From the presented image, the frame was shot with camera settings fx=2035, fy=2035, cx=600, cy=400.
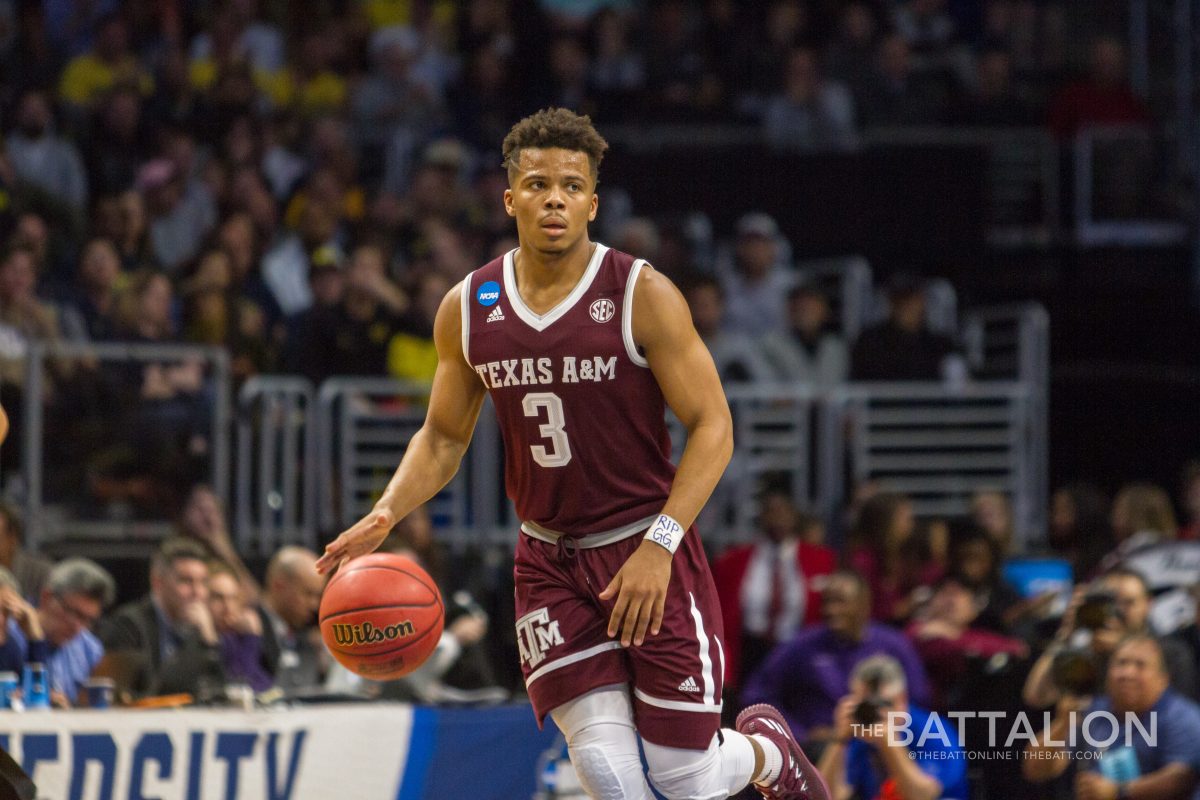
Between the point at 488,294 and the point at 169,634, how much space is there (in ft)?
13.5

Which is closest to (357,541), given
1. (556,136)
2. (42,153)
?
A: (556,136)

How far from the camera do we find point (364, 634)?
642 centimetres

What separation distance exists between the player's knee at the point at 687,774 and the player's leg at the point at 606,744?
6cm

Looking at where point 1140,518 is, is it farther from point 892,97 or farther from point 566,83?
point 566,83

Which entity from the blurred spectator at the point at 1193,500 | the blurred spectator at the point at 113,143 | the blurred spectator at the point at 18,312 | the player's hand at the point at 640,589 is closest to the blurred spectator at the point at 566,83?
the blurred spectator at the point at 113,143

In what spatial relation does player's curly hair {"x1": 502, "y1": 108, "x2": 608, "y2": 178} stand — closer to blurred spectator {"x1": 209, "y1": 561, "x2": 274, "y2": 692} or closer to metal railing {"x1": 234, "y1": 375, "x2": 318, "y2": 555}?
blurred spectator {"x1": 209, "y1": 561, "x2": 274, "y2": 692}

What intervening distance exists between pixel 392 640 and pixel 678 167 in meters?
10.1

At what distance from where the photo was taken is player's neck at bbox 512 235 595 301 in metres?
6.20

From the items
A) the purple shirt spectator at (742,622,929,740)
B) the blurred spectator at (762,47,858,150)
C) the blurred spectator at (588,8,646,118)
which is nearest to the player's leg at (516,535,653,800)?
the purple shirt spectator at (742,622,929,740)

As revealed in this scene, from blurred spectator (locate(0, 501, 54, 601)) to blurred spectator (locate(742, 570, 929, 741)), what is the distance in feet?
12.1

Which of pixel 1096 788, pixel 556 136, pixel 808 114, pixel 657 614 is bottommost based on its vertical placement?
pixel 1096 788

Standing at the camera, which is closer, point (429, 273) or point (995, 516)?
A: point (995, 516)

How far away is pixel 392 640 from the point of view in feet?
21.1

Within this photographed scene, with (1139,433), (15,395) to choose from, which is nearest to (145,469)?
(15,395)
